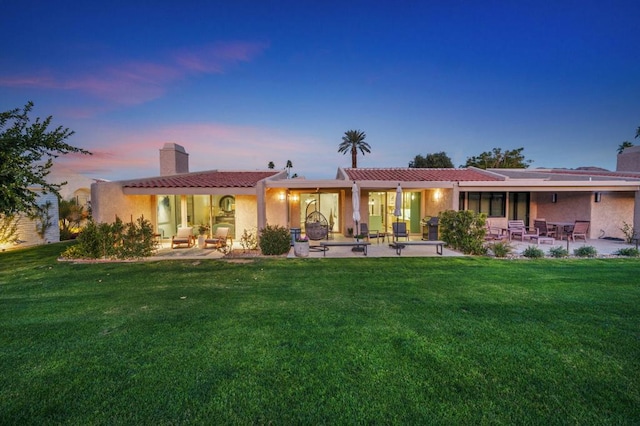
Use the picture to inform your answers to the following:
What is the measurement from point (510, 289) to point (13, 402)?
28.4 feet

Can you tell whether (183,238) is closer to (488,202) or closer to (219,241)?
(219,241)

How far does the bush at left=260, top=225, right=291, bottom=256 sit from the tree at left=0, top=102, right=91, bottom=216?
6304 mm

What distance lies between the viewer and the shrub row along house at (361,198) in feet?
41.6

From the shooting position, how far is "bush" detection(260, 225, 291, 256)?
11.3 metres

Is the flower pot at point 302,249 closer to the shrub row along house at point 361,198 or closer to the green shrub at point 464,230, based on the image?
the shrub row along house at point 361,198

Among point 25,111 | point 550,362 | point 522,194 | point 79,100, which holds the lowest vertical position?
point 550,362

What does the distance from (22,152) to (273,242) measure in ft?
24.0

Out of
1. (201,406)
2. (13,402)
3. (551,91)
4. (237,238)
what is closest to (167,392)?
(201,406)

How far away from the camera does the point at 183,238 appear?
13039 millimetres

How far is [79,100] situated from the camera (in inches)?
599

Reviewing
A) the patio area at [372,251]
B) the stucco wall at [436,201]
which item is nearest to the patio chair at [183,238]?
the patio area at [372,251]

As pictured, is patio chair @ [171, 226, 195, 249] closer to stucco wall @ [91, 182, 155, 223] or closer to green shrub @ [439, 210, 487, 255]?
stucco wall @ [91, 182, 155, 223]

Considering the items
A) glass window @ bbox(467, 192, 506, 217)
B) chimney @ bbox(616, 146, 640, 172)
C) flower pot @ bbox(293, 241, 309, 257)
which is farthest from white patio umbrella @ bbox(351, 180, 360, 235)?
→ chimney @ bbox(616, 146, 640, 172)

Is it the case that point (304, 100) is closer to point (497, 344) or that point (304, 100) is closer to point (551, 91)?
point (551, 91)
